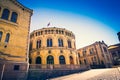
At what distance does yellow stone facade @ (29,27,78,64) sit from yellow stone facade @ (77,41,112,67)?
14652 millimetres

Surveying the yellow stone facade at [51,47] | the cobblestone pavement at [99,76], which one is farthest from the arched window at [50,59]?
the cobblestone pavement at [99,76]

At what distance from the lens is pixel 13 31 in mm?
Answer: 15320

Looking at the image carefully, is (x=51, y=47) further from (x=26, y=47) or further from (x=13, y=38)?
(x=13, y=38)

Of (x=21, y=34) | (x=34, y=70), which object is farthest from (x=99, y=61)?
(x=21, y=34)

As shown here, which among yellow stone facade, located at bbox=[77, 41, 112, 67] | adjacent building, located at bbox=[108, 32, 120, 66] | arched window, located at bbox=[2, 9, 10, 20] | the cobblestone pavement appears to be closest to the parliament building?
arched window, located at bbox=[2, 9, 10, 20]

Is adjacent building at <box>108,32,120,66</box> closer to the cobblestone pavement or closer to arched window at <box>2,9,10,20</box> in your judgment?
the cobblestone pavement

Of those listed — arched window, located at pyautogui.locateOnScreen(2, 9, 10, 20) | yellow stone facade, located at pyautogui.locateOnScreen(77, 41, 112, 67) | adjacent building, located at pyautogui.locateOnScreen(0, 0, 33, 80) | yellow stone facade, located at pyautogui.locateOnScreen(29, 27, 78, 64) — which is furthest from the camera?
yellow stone facade, located at pyautogui.locateOnScreen(77, 41, 112, 67)

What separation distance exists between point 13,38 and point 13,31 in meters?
1.27

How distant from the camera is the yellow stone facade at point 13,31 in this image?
1386 centimetres

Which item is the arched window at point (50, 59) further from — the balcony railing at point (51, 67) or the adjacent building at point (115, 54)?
the adjacent building at point (115, 54)

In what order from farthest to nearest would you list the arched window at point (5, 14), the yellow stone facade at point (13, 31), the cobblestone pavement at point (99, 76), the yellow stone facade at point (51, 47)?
the yellow stone facade at point (51, 47) → the arched window at point (5, 14) → the yellow stone facade at point (13, 31) → the cobblestone pavement at point (99, 76)

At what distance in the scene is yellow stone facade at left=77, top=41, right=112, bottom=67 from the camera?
35.8 m

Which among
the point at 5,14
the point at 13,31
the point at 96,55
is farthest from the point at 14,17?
the point at 96,55

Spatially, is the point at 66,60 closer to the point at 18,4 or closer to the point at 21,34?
the point at 21,34
